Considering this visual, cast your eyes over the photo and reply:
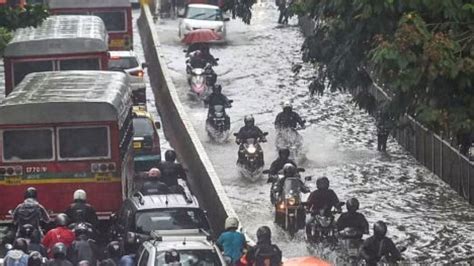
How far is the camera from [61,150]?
74.8 feet

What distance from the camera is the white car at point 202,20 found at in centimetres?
5031

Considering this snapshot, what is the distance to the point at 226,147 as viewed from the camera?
33.2 m

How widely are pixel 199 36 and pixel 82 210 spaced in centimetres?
2676

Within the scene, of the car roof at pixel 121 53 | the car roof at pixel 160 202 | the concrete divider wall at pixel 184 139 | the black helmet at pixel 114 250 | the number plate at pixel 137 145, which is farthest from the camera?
the car roof at pixel 121 53

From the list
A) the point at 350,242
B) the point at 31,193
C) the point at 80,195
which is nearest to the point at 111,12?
the point at 80,195

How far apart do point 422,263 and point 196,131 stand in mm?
14131

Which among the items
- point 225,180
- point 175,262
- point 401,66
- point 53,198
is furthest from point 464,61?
point 225,180

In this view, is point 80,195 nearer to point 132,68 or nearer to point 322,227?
point 322,227

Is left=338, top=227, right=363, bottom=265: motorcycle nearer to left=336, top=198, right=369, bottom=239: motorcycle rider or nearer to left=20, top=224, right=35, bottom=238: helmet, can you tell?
left=336, top=198, right=369, bottom=239: motorcycle rider

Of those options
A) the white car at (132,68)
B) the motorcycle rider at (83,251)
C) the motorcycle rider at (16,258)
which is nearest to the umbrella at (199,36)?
the white car at (132,68)

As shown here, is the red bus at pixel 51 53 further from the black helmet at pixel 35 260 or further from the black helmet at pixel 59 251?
the black helmet at pixel 35 260

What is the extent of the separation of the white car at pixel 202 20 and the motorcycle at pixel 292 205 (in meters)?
25.9

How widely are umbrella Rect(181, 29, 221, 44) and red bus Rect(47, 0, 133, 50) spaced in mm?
5930

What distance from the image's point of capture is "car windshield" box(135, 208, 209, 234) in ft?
65.8
